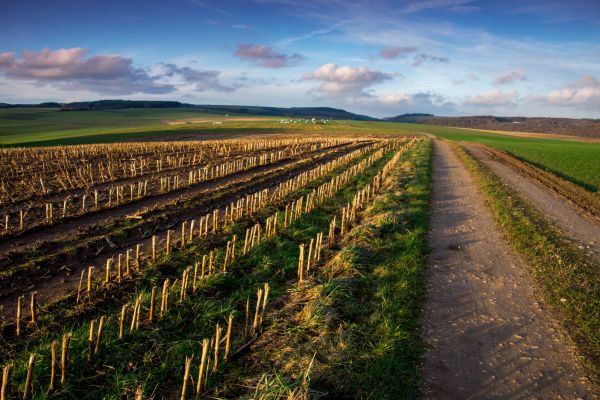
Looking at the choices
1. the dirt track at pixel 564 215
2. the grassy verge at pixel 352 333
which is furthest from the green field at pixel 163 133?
the grassy verge at pixel 352 333

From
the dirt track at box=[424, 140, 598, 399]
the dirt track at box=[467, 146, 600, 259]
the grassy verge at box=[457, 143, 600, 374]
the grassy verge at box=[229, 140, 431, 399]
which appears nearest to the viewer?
the grassy verge at box=[229, 140, 431, 399]

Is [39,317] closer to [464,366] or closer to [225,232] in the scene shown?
[225,232]

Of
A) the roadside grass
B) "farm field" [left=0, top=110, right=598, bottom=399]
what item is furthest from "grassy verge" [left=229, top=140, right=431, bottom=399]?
the roadside grass

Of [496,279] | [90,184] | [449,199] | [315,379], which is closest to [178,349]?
[315,379]

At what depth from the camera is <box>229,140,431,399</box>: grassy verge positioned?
19.4 feet

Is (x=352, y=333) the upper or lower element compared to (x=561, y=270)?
lower

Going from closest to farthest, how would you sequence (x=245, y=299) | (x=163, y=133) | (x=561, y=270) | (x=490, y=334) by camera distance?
(x=490, y=334), (x=245, y=299), (x=561, y=270), (x=163, y=133)

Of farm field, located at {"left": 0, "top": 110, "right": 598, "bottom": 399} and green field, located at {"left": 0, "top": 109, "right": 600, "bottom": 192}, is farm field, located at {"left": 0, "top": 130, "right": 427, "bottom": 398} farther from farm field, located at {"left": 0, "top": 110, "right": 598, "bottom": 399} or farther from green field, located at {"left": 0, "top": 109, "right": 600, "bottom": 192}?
green field, located at {"left": 0, "top": 109, "right": 600, "bottom": 192}

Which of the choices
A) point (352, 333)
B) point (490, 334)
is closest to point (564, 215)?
point (490, 334)

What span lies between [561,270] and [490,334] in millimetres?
4475

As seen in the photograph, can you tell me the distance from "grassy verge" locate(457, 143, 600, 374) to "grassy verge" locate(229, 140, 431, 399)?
292 centimetres

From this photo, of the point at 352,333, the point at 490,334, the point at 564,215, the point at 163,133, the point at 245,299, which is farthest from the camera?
the point at 163,133

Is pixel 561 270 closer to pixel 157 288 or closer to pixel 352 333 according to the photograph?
pixel 352 333

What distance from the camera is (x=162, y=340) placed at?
23.1 ft
